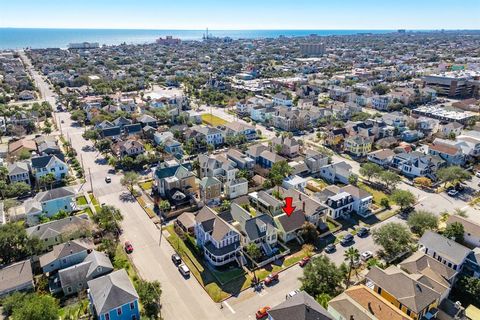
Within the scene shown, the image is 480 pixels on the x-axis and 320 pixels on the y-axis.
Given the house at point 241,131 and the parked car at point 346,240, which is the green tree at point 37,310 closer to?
the parked car at point 346,240

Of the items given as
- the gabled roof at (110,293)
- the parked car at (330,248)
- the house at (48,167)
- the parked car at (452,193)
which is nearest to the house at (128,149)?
the house at (48,167)

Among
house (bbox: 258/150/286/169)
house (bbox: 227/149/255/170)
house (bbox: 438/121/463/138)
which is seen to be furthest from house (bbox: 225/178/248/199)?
house (bbox: 438/121/463/138)

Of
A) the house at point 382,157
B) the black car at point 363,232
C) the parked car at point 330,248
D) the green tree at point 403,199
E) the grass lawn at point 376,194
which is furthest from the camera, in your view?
the house at point 382,157

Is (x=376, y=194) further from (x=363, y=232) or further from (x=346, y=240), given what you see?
(x=346, y=240)

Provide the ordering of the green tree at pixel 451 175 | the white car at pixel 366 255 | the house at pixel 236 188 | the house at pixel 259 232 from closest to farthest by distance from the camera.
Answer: the white car at pixel 366 255 < the house at pixel 259 232 < the house at pixel 236 188 < the green tree at pixel 451 175

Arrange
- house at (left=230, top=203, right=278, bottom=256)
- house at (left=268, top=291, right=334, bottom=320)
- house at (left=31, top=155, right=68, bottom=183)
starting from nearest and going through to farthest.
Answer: house at (left=268, top=291, right=334, bottom=320) → house at (left=230, top=203, right=278, bottom=256) → house at (left=31, top=155, right=68, bottom=183)

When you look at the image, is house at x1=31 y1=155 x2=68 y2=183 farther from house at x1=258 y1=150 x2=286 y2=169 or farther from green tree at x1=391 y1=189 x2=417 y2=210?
green tree at x1=391 y1=189 x2=417 y2=210

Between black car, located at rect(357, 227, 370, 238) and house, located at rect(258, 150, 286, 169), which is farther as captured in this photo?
house, located at rect(258, 150, 286, 169)
